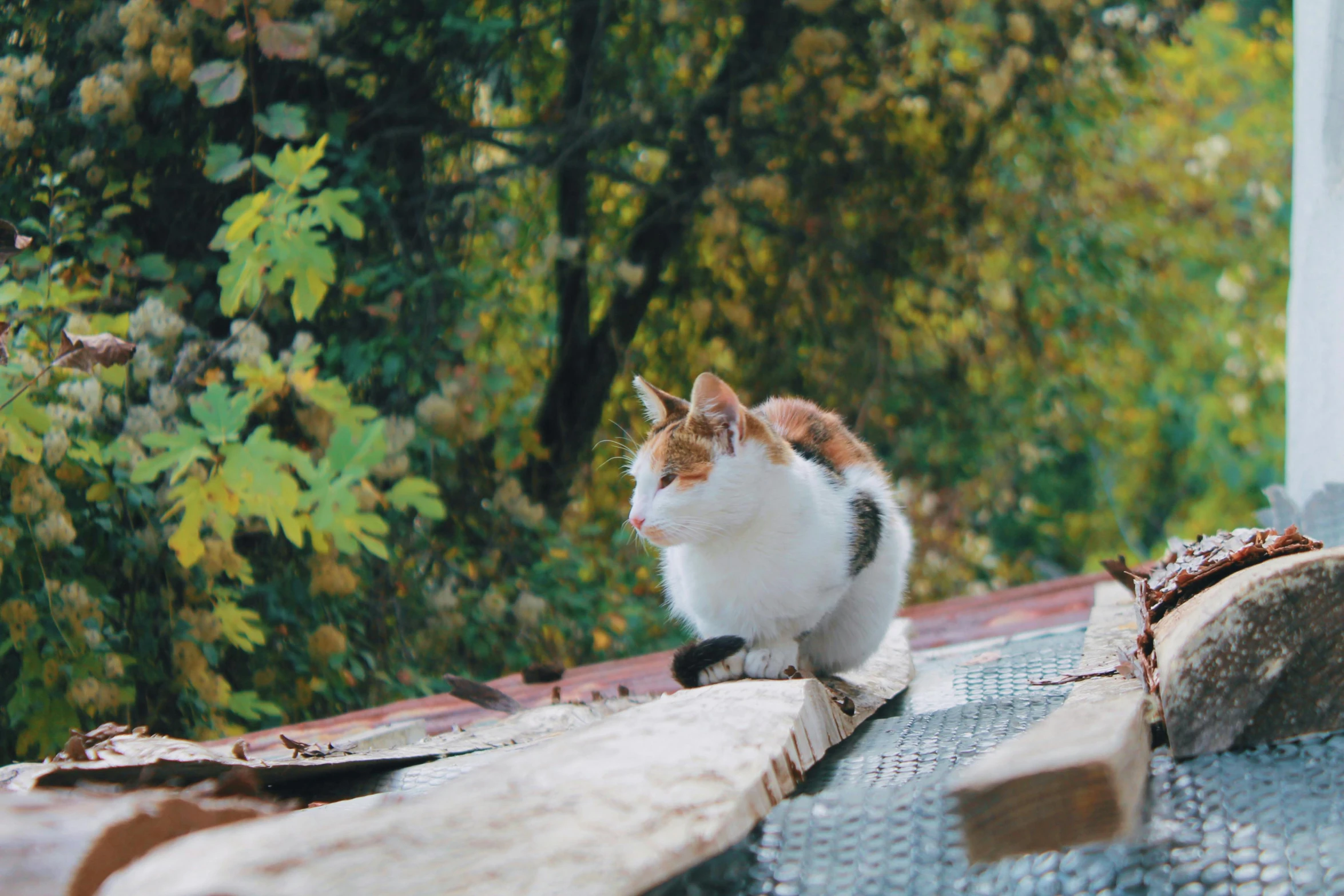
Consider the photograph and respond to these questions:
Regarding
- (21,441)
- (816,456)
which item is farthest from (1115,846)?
(21,441)

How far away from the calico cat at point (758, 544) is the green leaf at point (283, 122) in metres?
1.31

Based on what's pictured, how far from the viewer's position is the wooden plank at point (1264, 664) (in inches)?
32.4

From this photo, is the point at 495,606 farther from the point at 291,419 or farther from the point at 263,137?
the point at 263,137

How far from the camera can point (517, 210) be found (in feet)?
11.1

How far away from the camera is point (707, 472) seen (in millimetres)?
1509

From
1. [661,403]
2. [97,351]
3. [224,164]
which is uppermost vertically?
[224,164]

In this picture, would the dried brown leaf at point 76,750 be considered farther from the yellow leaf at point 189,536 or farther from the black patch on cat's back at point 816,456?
the black patch on cat's back at point 816,456

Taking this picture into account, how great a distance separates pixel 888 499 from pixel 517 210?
2067mm

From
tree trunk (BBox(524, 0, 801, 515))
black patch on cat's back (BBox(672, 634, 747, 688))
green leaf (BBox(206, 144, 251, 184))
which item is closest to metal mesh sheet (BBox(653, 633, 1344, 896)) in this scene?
black patch on cat's back (BBox(672, 634, 747, 688))

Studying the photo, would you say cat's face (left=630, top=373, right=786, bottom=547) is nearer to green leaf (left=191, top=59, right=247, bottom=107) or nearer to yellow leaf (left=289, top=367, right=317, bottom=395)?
yellow leaf (left=289, top=367, right=317, bottom=395)

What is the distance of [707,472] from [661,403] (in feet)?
0.83

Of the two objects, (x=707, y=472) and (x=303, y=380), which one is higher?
(x=303, y=380)

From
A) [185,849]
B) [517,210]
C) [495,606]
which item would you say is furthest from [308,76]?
[185,849]

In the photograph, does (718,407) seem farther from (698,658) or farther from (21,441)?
(21,441)
